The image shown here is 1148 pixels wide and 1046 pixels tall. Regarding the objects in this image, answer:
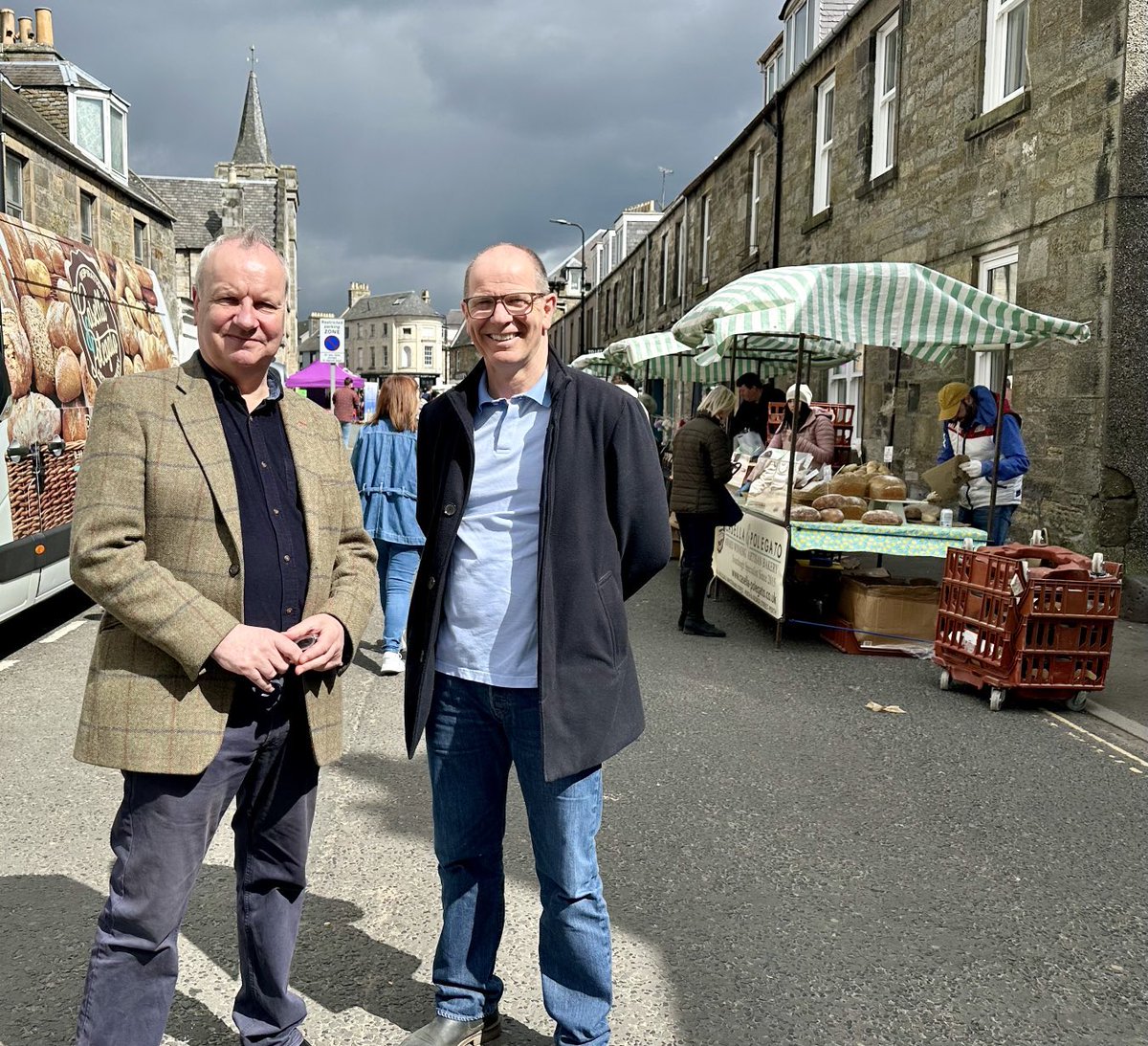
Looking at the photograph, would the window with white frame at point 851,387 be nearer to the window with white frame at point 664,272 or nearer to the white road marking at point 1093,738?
the white road marking at point 1093,738

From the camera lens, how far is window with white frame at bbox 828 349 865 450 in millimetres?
14812

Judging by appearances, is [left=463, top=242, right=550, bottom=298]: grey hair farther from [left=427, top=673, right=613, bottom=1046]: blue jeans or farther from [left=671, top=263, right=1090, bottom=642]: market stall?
[left=671, top=263, right=1090, bottom=642]: market stall

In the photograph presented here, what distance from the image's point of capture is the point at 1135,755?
5.38m

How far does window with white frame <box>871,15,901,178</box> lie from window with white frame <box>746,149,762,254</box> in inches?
223

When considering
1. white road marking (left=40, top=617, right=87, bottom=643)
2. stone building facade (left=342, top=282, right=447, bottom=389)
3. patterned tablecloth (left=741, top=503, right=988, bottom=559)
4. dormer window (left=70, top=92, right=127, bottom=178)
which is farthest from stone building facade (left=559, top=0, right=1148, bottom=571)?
stone building facade (left=342, top=282, right=447, bottom=389)

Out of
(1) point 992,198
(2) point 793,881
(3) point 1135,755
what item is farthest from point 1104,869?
(1) point 992,198

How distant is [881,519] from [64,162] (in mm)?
19710

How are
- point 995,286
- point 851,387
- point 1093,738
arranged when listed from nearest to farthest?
1. point 1093,738
2. point 995,286
3. point 851,387

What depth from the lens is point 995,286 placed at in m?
11.3

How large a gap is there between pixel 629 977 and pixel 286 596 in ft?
5.33

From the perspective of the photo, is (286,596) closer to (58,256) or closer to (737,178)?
(58,256)

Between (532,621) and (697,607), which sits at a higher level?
(532,621)

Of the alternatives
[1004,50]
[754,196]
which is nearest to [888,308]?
[1004,50]

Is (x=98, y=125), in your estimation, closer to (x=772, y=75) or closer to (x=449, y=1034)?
(x=772, y=75)
